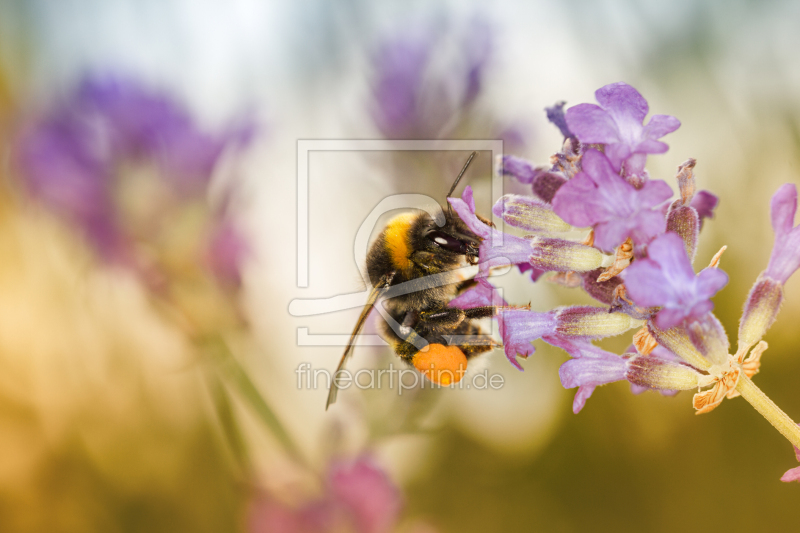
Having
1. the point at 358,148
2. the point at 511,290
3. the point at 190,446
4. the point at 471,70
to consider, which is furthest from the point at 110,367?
the point at 471,70

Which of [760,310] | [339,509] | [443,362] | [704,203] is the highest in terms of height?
[704,203]

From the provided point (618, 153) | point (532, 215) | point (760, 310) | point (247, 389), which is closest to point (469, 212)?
point (532, 215)

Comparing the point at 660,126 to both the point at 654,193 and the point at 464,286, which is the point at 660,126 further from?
the point at 464,286

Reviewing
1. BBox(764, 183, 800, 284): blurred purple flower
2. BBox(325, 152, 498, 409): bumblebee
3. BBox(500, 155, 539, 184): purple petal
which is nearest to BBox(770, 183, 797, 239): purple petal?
BBox(764, 183, 800, 284): blurred purple flower

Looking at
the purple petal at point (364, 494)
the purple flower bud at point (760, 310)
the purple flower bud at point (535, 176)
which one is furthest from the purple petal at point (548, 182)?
the purple petal at point (364, 494)

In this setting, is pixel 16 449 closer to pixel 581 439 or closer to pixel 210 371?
pixel 210 371

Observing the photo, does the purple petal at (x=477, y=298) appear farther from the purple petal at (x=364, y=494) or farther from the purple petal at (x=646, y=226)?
the purple petal at (x=364, y=494)
